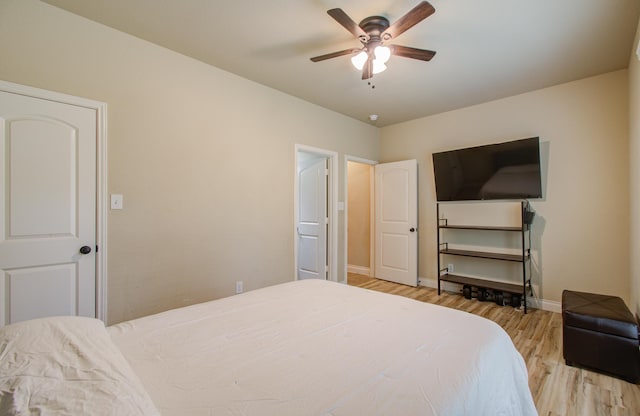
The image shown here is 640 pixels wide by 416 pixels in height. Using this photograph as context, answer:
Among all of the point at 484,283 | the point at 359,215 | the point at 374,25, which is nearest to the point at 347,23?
the point at 374,25

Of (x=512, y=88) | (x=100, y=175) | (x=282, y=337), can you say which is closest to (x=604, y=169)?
(x=512, y=88)

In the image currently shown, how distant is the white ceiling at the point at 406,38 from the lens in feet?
6.38

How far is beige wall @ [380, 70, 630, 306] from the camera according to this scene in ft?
9.38

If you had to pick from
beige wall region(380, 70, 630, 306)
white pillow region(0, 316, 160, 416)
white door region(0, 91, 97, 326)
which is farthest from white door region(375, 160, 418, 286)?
white pillow region(0, 316, 160, 416)

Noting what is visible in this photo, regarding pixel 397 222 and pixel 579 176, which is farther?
pixel 397 222

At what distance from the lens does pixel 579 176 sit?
3078 mm

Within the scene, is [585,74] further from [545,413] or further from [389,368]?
[389,368]

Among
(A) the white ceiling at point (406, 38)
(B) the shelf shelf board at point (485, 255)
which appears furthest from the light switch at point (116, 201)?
(B) the shelf shelf board at point (485, 255)

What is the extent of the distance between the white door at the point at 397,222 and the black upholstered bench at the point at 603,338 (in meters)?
2.13

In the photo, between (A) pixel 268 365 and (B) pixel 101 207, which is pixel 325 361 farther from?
(B) pixel 101 207

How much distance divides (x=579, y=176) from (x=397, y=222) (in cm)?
219

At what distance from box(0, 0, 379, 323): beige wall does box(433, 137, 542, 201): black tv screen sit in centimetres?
220

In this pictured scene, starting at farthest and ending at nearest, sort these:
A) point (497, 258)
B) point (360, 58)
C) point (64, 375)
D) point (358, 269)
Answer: point (358, 269) → point (497, 258) → point (360, 58) → point (64, 375)

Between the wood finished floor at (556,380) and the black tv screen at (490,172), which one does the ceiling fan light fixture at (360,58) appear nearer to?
the black tv screen at (490,172)
